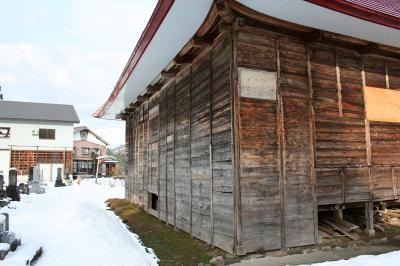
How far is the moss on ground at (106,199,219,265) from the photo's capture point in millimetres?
6832

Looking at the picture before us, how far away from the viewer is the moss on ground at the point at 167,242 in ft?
22.4

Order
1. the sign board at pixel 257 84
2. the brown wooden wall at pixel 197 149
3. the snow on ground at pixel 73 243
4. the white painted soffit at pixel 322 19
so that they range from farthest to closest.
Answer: the brown wooden wall at pixel 197 149 < the sign board at pixel 257 84 < the snow on ground at pixel 73 243 < the white painted soffit at pixel 322 19

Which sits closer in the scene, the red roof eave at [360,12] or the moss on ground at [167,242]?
the red roof eave at [360,12]

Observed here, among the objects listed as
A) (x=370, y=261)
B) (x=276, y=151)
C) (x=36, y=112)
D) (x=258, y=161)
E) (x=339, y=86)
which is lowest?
(x=370, y=261)

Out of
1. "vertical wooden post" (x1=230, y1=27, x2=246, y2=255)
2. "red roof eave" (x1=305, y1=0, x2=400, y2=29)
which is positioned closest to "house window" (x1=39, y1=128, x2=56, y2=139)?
"vertical wooden post" (x1=230, y1=27, x2=246, y2=255)

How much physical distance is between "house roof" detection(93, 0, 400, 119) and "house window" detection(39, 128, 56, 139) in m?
33.2

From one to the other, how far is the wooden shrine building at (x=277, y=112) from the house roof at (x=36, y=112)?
108 feet

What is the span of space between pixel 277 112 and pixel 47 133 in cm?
→ 3679

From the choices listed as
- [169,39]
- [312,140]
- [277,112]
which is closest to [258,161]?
[277,112]

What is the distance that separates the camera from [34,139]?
37.3 meters

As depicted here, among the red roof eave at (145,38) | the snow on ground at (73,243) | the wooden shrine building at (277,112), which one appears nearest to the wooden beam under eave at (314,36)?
the wooden shrine building at (277,112)

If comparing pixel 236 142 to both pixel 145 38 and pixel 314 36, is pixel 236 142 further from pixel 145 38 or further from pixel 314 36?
pixel 145 38

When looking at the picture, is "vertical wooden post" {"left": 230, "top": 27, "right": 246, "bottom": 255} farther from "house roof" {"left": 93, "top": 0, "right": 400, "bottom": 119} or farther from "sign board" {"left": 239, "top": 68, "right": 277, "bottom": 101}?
"house roof" {"left": 93, "top": 0, "right": 400, "bottom": 119}

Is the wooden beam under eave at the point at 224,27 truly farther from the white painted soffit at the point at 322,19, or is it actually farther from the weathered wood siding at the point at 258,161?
the white painted soffit at the point at 322,19
